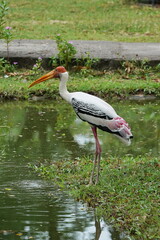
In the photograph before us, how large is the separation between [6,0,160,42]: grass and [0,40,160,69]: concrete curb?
1.52 meters

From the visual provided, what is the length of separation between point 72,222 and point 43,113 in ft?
15.3

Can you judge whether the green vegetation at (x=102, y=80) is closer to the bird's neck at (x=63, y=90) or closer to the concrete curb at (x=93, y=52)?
the concrete curb at (x=93, y=52)

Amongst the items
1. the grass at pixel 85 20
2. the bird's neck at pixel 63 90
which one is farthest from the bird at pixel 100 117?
the grass at pixel 85 20

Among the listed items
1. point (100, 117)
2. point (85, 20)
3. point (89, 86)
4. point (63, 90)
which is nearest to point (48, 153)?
point (63, 90)

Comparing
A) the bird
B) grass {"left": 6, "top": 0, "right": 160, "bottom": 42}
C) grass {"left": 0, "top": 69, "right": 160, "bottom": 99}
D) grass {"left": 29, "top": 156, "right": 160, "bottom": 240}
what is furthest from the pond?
grass {"left": 6, "top": 0, "right": 160, "bottom": 42}

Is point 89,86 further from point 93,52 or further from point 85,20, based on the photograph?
point 85,20

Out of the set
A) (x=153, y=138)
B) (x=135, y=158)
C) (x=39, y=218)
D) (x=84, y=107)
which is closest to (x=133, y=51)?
(x=153, y=138)

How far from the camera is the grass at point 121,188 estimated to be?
18.6ft

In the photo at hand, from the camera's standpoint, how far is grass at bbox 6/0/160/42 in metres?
15.9

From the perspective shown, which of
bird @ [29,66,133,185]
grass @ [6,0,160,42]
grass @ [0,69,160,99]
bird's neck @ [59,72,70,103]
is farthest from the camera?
grass @ [6,0,160,42]

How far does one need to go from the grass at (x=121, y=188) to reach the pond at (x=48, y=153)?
129 mm

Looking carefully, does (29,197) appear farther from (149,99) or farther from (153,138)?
(149,99)

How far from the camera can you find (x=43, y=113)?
1038 centimetres

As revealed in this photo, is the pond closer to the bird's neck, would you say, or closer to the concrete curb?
the bird's neck
